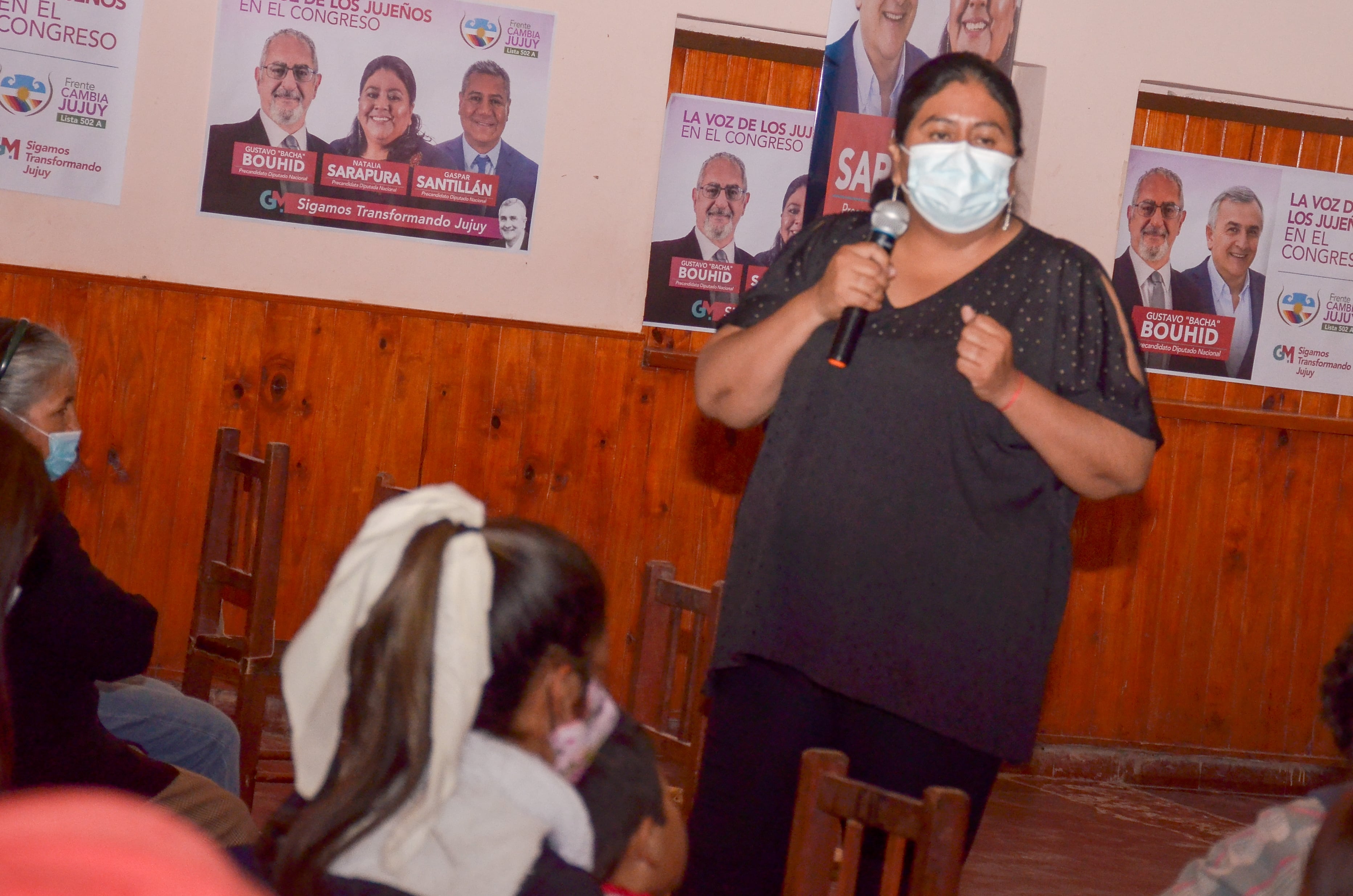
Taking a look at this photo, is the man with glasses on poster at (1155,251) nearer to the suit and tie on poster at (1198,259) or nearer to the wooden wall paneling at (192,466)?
the suit and tie on poster at (1198,259)

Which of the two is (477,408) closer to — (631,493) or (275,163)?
(631,493)

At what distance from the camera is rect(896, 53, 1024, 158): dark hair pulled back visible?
5.82ft

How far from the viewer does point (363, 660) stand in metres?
1.30

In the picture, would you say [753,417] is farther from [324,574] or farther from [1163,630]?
[1163,630]

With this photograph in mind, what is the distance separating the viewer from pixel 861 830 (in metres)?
1.37

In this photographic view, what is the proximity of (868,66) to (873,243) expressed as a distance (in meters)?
2.43

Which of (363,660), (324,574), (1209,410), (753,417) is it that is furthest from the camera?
(1209,410)

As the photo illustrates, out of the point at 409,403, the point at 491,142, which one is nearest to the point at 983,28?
the point at 491,142

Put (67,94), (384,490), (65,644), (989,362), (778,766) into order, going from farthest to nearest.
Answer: (67,94)
(384,490)
(65,644)
(778,766)
(989,362)

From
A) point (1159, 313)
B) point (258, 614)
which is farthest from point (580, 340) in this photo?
point (1159, 313)

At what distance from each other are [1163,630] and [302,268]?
→ 2.93m

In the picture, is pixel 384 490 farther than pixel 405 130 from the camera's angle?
No

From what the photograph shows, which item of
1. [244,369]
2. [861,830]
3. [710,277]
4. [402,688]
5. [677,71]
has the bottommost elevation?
[861,830]

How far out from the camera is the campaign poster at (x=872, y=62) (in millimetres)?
3939
